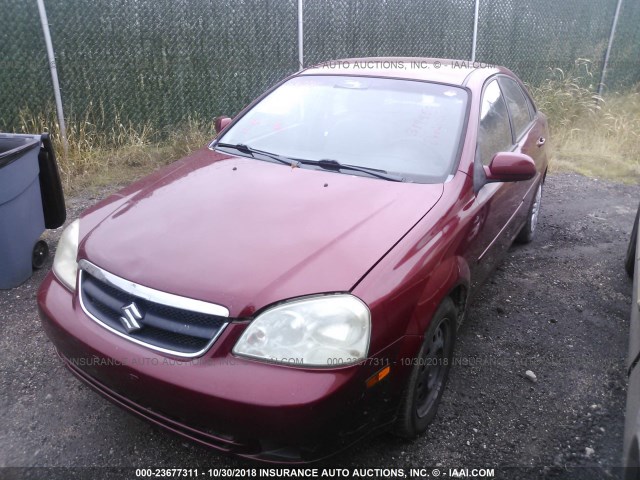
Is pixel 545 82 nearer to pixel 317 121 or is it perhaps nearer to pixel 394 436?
pixel 317 121

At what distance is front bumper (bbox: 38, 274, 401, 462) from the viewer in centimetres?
170

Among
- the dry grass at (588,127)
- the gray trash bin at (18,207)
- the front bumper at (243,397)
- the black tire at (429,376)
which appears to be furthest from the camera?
the dry grass at (588,127)

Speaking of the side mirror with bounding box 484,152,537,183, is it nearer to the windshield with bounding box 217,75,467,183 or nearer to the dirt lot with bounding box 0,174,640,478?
the windshield with bounding box 217,75,467,183

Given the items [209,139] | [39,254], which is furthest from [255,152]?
[209,139]

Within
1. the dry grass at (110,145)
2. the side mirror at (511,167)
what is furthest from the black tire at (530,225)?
the dry grass at (110,145)

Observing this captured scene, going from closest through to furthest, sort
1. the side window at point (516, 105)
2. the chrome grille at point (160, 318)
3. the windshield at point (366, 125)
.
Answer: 1. the chrome grille at point (160, 318)
2. the windshield at point (366, 125)
3. the side window at point (516, 105)

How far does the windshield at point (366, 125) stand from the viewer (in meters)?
2.74

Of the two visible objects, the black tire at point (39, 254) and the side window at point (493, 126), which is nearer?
the side window at point (493, 126)

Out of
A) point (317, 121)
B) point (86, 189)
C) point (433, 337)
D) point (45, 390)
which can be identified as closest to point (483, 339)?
point (433, 337)

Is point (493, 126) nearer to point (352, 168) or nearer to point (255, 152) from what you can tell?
point (352, 168)

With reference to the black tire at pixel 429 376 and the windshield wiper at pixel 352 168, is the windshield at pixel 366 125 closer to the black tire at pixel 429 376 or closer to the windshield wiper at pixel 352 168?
the windshield wiper at pixel 352 168

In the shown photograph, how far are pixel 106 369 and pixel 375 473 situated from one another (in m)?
1.19

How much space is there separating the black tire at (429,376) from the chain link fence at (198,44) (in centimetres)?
516

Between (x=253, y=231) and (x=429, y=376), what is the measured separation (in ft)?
3.44
